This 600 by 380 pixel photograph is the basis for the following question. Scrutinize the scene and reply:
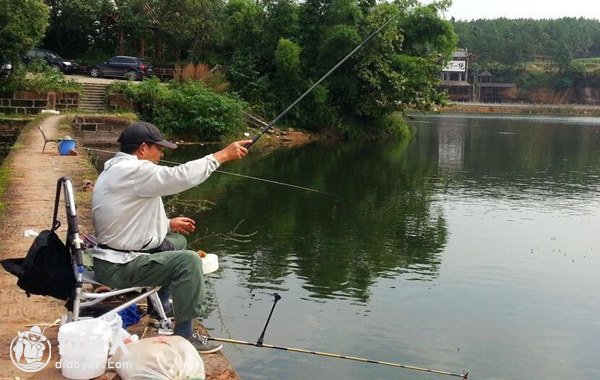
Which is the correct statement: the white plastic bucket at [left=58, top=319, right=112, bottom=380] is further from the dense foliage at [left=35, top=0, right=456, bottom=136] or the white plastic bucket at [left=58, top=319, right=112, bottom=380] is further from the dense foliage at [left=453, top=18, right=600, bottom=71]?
the dense foliage at [left=453, top=18, right=600, bottom=71]

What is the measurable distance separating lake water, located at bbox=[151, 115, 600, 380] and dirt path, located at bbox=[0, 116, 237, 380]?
195 centimetres

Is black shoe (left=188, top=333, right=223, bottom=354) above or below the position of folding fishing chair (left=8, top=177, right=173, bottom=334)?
below

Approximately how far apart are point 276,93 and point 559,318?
27.3m

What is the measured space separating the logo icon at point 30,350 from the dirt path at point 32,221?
0.04 m

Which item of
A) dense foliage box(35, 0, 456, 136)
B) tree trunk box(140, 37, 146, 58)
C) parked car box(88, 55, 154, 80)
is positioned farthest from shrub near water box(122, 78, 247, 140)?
tree trunk box(140, 37, 146, 58)

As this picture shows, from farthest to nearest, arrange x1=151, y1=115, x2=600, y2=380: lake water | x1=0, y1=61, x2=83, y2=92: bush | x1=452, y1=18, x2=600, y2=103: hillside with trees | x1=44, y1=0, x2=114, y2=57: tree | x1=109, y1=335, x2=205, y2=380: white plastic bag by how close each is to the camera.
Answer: x1=452, y1=18, x2=600, y2=103: hillside with trees → x1=44, y1=0, x2=114, y2=57: tree → x1=0, y1=61, x2=83, y2=92: bush → x1=151, y1=115, x2=600, y2=380: lake water → x1=109, y1=335, x2=205, y2=380: white plastic bag

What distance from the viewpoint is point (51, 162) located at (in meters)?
14.4

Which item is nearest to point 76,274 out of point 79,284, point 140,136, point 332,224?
point 79,284

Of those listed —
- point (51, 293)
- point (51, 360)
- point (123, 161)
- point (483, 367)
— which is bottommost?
point (483, 367)

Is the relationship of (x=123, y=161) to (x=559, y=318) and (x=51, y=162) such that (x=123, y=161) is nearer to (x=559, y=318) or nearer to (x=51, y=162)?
(x=559, y=318)

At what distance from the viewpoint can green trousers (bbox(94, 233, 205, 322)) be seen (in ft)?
14.6

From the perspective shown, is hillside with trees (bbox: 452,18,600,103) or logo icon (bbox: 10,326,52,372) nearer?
logo icon (bbox: 10,326,52,372)

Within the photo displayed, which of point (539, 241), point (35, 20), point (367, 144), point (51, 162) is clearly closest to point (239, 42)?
point (367, 144)

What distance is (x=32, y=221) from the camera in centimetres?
848
